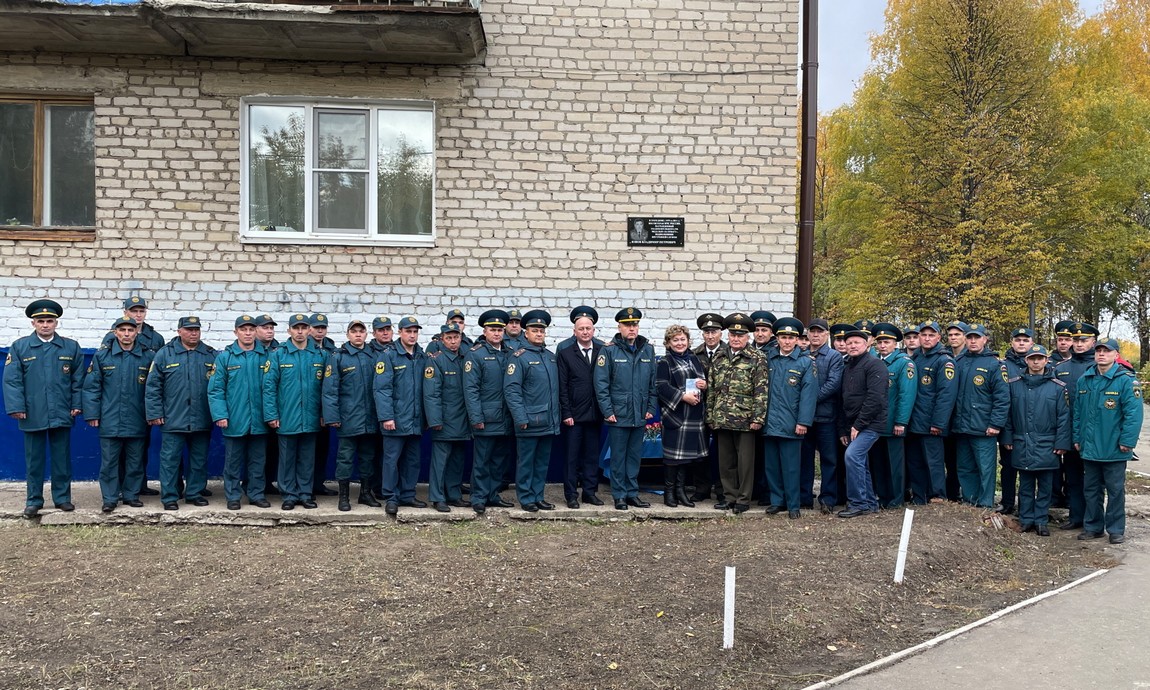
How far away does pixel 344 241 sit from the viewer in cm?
965

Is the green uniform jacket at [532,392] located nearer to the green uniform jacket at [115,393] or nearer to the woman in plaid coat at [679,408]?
the woman in plaid coat at [679,408]

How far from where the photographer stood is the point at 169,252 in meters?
9.55

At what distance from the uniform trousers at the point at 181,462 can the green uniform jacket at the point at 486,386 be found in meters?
2.54

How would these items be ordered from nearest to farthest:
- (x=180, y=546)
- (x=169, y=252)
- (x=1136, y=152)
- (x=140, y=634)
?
(x=140, y=634) → (x=180, y=546) → (x=169, y=252) → (x=1136, y=152)

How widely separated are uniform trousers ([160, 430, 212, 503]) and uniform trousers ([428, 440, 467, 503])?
2.14 metres

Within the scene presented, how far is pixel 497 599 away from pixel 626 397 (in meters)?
2.92

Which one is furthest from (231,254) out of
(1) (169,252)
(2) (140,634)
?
(2) (140,634)

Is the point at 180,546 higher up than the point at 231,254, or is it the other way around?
the point at 231,254

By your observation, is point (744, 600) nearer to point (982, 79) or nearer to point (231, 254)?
point (231, 254)

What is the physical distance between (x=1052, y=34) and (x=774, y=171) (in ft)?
74.9

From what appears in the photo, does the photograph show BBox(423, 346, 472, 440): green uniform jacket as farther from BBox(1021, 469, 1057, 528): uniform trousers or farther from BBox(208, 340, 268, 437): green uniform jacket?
BBox(1021, 469, 1057, 528): uniform trousers

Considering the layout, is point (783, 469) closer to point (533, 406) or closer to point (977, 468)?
point (977, 468)

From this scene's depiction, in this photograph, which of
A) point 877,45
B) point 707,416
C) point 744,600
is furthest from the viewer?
point 877,45

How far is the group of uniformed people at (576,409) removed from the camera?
8008 mm
